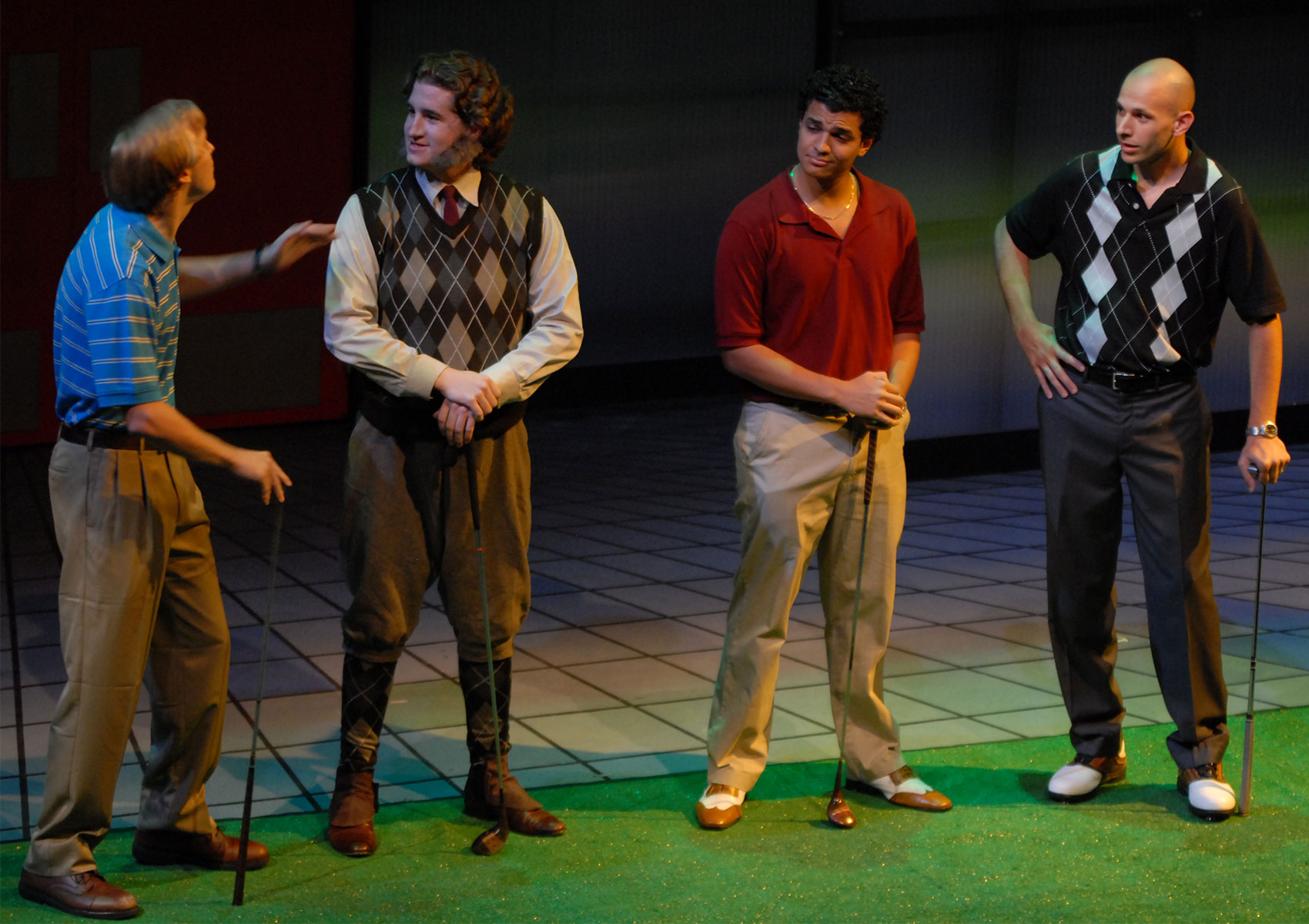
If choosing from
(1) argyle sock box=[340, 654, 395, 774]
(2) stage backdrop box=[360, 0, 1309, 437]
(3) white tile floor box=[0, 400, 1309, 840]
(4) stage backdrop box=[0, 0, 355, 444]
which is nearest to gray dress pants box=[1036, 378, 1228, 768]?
(3) white tile floor box=[0, 400, 1309, 840]

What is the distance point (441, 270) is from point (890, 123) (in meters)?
4.69

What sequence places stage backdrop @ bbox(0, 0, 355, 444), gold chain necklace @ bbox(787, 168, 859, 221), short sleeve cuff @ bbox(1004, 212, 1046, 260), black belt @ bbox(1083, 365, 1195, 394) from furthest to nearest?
stage backdrop @ bbox(0, 0, 355, 444), short sleeve cuff @ bbox(1004, 212, 1046, 260), black belt @ bbox(1083, 365, 1195, 394), gold chain necklace @ bbox(787, 168, 859, 221)

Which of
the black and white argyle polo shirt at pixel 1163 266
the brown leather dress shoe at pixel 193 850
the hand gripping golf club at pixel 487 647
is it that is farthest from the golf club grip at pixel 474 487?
the black and white argyle polo shirt at pixel 1163 266

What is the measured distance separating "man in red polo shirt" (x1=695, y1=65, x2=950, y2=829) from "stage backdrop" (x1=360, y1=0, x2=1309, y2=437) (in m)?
4.18

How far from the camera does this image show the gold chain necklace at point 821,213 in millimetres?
3291

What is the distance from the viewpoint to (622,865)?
10.1 ft

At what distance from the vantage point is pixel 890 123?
24.1 ft

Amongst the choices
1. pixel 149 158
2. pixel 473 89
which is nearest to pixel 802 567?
pixel 473 89

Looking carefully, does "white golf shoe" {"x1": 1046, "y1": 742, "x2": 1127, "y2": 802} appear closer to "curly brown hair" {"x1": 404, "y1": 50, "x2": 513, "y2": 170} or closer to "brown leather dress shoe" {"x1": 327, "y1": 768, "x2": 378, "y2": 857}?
"brown leather dress shoe" {"x1": 327, "y1": 768, "x2": 378, "y2": 857}

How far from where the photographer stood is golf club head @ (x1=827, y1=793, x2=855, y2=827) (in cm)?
330

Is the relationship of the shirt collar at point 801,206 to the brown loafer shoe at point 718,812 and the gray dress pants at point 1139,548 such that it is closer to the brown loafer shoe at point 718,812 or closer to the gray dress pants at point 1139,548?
the gray dress pants at point 1139,548

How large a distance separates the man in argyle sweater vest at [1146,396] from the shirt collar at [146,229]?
1.92 meters

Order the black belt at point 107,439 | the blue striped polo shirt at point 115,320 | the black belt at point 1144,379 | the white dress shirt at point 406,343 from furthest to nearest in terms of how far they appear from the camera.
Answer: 1. the black belt at point 1144,379
2. the white dress shirt at point 406,343
3. the black belt at point 107,439
4. the blue striped polo shirt at point 115,320

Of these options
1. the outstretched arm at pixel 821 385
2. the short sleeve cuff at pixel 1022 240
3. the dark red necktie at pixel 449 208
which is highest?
the dark red necktie at pixel 449 208
